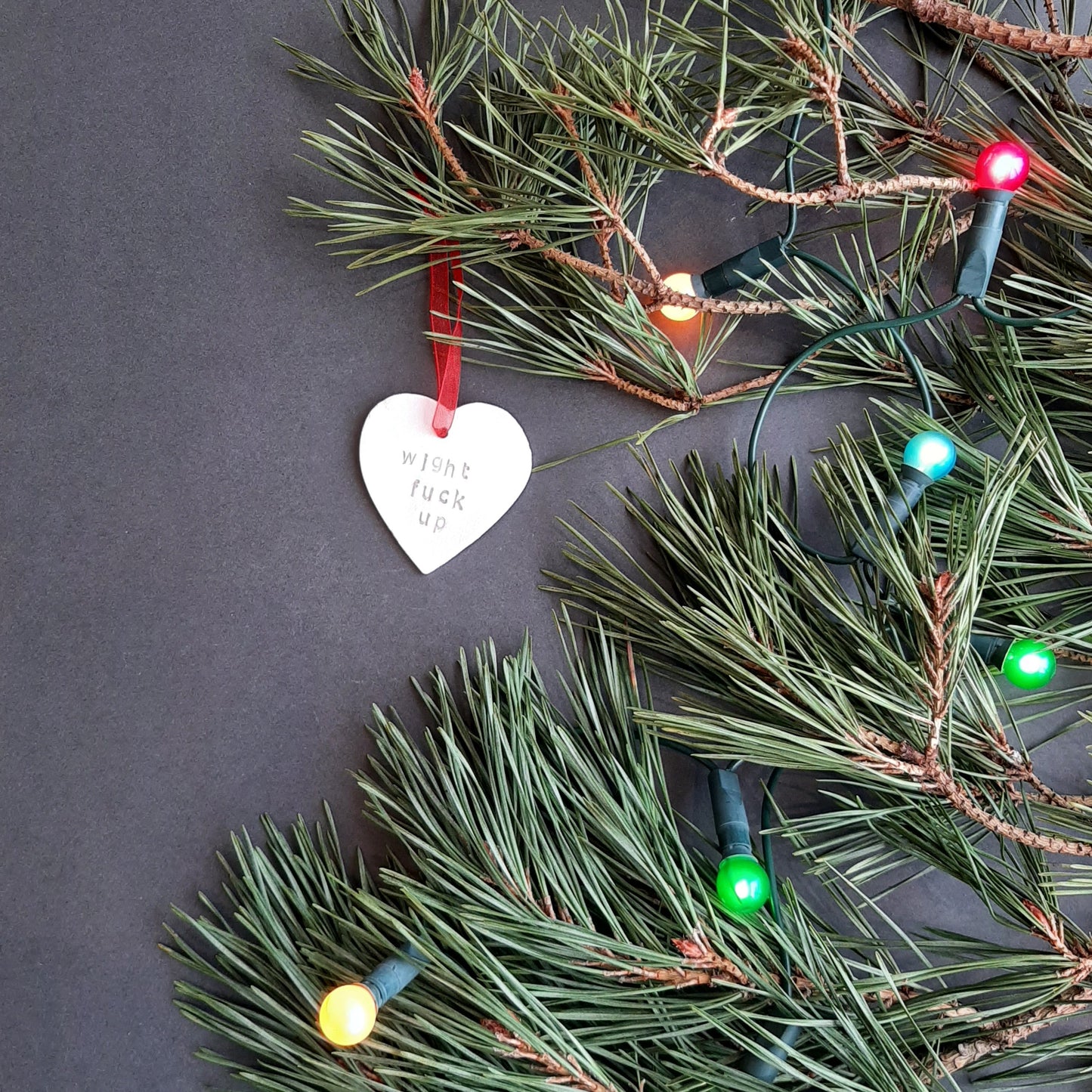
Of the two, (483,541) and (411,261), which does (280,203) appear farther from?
(483,541)

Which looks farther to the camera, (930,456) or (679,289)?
(679,289)

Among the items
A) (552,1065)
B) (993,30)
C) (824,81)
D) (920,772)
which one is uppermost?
(993,30)

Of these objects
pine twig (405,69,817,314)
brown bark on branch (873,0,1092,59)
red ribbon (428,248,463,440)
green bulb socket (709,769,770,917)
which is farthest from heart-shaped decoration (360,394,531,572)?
brown bark on branch (873,0,1092,59)

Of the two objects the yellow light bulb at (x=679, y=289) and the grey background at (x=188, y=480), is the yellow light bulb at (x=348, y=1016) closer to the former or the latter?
the grey background at (x=188, y=480)

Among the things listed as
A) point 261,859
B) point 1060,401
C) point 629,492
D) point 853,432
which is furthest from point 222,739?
point 1060,401

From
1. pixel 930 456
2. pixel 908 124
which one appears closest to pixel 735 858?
pixel 930 456

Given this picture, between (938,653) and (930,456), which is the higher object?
(930,456)

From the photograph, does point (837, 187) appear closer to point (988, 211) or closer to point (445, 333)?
point (988, 211)
